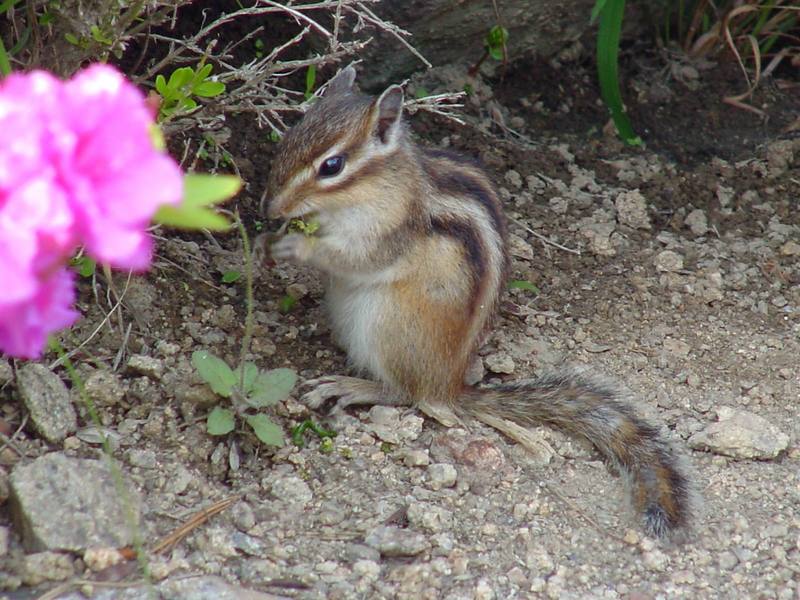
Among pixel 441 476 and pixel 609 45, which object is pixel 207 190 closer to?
pixel 441 476

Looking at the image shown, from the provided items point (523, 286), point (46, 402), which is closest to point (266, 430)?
point (46, 402)

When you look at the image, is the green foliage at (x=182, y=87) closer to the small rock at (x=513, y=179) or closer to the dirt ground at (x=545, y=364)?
the dirt ground at (x=545, y=364)

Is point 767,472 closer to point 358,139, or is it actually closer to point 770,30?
point 358,139

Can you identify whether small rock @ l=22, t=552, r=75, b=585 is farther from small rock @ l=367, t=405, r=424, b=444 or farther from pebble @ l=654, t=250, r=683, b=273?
pebble @ l=654, t=250, r=683, b=273

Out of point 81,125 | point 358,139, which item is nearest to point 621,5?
point 358,139

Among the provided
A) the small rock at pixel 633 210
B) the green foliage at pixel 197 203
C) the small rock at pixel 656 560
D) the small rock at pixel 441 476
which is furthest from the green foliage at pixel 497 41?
the green foliage at pixel 197 203
